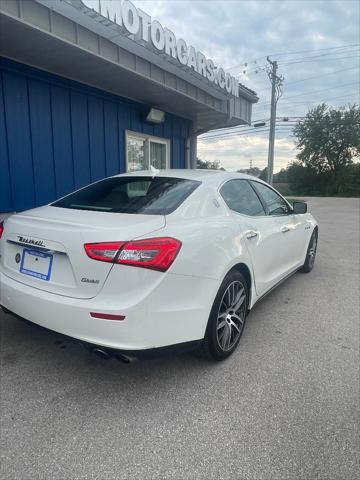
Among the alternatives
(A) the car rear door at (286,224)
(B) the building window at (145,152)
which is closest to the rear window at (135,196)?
(A) the car rear door at (286,224)

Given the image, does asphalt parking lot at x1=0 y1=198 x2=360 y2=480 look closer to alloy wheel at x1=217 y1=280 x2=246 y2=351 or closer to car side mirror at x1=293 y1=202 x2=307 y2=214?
alloy wheel at x1=217 y1=280 x2=246 y2=351

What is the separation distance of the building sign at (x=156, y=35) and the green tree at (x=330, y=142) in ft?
137

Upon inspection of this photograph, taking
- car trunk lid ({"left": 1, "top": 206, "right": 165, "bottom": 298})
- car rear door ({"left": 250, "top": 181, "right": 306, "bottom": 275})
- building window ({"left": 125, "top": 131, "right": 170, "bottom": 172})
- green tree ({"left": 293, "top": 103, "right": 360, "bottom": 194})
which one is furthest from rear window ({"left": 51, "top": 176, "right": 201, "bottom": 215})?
green tree ({"left": 293, "top": 103, "right": 360, "bottom": 194})

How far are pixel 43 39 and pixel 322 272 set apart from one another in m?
5.04

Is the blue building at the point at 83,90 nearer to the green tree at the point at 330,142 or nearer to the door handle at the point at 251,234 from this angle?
the door handle at the point at 251,234

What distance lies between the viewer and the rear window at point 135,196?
92.7 inches

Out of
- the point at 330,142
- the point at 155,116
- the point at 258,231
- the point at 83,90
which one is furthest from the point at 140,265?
the point at 330,142

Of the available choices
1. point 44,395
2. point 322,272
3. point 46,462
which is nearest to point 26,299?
point 44,395

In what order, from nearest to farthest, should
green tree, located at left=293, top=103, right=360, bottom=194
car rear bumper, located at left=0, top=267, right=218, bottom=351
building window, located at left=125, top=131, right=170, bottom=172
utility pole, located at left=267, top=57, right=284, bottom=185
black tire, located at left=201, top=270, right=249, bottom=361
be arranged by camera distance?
car rear bumper, located at left=0, top=267, right=218, bottom=351 < black tire, located at left=201, top=270, right=249, bottom=361 < building window, located at left=125, top=131, right=170, bottom=172 < utility pole, located at left=267, top=57, right=284, bottom=185 < green tree, located at left=293, top=103, right=360, bottom=194

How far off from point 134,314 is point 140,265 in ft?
0.91

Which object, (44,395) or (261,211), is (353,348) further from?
(44,395)

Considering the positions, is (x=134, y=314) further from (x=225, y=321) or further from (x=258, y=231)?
(x=258, y=231)

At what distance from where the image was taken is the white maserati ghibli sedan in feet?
6.19

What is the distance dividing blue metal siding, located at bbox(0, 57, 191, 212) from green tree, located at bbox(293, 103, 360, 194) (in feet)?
139
